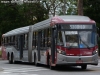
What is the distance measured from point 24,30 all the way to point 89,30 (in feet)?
38.4

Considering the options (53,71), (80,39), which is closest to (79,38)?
(80,39)

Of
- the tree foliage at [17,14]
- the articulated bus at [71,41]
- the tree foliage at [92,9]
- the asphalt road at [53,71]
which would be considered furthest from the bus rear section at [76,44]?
the tree foliage at [17,14]

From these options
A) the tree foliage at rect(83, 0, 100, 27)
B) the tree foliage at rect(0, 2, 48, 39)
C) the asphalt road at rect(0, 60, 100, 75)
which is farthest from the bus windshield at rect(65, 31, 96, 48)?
the tree foliage at rect(0, 2, 48, 39)

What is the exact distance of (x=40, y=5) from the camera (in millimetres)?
59406

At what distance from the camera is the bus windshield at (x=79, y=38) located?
22.3 m

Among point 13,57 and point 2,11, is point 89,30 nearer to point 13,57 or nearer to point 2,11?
point 13,57

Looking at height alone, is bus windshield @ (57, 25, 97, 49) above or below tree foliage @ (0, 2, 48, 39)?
below

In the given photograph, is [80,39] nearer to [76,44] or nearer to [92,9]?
[76,44]

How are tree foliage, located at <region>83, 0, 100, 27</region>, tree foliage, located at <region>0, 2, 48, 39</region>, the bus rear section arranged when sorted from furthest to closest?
1. tree foliage, located at <region>0, 2, 48, 39</region>
2. tree foliage, located at <region>83, 0, 100, 27</region>
3. the bus rear section

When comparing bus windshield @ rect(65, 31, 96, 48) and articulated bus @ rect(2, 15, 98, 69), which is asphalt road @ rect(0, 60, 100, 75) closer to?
articulated bus @ rect(2, 15, 98, 69)

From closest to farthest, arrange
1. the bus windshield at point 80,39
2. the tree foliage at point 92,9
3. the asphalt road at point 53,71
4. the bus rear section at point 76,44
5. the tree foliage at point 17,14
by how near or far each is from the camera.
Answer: the asphalt road at point 53,71, the bus rear section at point 76,44, the bus windshield at point 80,39, the tree foliage at point 92,9, the tree foliage at point 17,14

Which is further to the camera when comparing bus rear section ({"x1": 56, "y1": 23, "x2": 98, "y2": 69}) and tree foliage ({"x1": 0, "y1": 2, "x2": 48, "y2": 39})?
tree foliage ({"x1": 0, "y1": 2, "x2": 48, "y2": 39})

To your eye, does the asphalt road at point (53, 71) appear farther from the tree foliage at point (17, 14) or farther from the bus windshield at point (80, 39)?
the tree foliage at point (17, 14)

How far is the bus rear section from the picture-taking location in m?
22.2
